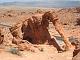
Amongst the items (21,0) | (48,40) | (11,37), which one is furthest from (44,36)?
(21,0)

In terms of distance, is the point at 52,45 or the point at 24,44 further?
the point at 52,45

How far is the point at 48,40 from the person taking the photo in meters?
21.3

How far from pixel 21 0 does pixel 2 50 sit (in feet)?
576

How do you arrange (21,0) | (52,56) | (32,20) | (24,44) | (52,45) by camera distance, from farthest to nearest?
1. (21,0)
2. (32,20)
3. (52,45)
4. (24,44)
5. (52,56)

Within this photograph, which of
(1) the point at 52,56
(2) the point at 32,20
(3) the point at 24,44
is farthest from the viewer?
(2) the point at 32,20

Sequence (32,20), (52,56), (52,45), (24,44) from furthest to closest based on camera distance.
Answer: (32,20), (52,45), (24,44), (52,56)

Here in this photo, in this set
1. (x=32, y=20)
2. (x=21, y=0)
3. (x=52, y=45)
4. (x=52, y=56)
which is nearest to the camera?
(x=52, y=56)

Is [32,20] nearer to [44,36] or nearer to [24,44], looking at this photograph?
[44,36]

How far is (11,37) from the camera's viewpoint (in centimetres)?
2084

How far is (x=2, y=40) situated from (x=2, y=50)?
4.98ft

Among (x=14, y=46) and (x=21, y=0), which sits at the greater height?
(x=14, y=46)

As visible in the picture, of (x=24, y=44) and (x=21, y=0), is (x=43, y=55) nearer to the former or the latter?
(x=24, y=44)

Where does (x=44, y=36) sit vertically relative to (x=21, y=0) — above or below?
above

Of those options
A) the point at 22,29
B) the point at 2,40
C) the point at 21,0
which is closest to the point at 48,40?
the point at 22,29
